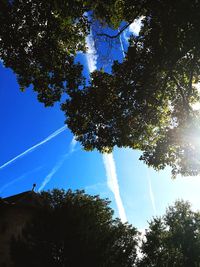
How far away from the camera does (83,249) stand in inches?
586

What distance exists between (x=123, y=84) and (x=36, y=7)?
6.28 metres

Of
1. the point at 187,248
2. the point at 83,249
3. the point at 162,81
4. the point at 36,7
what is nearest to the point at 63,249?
the point at 83,249

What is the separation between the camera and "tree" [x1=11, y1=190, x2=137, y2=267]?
14992 millimetres

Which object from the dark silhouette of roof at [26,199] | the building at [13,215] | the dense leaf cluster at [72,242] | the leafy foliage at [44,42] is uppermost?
the leafy foliage at [44,42]

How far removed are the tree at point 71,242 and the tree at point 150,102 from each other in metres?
4.65

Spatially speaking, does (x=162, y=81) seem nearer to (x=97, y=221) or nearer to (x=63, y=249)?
(x=97, y=221)

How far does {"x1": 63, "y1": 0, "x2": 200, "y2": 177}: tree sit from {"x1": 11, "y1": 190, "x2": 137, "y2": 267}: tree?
465 centimetres

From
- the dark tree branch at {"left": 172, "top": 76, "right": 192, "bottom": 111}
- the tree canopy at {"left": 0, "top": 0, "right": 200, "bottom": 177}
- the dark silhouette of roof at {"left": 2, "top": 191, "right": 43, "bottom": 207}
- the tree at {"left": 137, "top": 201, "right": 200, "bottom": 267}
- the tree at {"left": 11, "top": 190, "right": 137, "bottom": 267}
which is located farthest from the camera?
the tree at {"left": 137, "top": 201, "right": 200, "bottom": 267}

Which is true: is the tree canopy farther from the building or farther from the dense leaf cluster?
the building

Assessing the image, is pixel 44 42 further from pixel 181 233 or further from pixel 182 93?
pixel 181 233

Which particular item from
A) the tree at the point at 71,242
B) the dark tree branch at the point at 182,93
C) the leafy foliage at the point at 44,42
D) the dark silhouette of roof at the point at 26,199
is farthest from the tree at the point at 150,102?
the dark silhouette of roof at the point at 26,199

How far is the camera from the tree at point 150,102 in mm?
13148

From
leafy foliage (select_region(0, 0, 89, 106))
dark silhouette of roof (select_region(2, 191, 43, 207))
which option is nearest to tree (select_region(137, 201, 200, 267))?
dark silhouette of roof (select_region(2, 191, 43, 207))

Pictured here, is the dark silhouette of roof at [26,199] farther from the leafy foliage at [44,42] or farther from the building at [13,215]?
the leafy foliage at [44,42]
